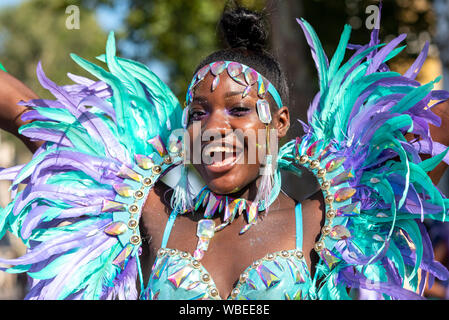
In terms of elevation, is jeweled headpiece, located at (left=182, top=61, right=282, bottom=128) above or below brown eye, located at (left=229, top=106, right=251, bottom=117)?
above

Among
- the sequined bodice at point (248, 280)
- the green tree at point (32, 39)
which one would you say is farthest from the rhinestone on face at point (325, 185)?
the green tree at point (32, 39)

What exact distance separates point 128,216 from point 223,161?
19.7 inches

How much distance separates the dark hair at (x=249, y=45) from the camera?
7.89 feet

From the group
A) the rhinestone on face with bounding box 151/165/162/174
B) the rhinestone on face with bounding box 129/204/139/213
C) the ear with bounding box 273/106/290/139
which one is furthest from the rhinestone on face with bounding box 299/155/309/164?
the rhinestone on face with bounding box 129/204/139/213

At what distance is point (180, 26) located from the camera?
8.77 m

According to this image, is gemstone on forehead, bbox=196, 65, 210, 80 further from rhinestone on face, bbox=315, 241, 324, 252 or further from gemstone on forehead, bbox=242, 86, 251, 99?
rhinestone on face, bbox=315, 241, 324, 252

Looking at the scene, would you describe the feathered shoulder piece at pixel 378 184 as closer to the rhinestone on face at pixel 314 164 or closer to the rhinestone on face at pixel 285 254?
the rhinestone on face at pixel 314 164

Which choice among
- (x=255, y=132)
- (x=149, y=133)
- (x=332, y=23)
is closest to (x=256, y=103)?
(x=255, y=132)

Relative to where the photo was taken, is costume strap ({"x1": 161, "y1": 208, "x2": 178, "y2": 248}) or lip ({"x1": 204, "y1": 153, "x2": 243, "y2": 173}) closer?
lip ({"x1": 204, "y1": 153, "x2": 243, "y2": 173})

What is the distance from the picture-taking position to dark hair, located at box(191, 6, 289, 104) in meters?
2.40

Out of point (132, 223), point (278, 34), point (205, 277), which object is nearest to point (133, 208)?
point (132, 223)

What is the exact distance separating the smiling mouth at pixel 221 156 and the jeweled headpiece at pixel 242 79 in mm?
192

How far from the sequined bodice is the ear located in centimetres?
51

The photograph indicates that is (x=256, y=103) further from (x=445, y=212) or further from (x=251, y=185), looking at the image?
(x=445, y=212)
